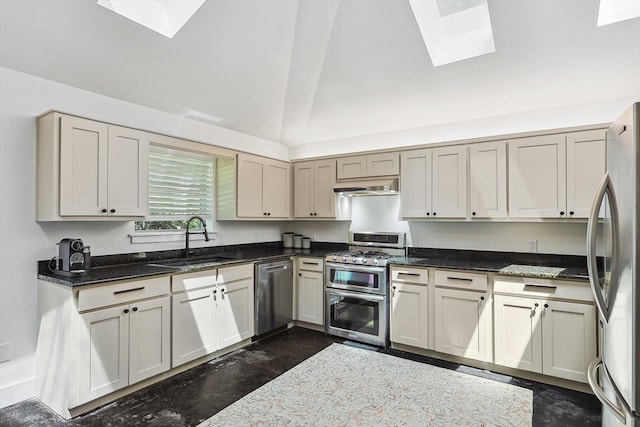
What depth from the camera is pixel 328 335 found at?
420 centimetres

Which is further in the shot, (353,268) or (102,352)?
(353,268)

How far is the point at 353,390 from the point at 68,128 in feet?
9.03

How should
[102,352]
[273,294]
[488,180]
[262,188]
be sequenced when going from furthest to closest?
1. [262,188]
2. [273,294]
3. [488,180]
4. [102,352]

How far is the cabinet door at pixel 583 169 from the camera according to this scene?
301 cm

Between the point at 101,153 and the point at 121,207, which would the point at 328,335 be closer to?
the point at 121,207

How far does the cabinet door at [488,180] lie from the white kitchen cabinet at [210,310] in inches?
97.2

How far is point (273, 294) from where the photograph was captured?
4.16 m

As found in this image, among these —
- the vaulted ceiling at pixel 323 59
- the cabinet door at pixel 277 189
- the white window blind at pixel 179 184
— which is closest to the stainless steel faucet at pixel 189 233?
the white window blind at pixel 179 184

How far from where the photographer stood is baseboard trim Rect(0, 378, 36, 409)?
262 cm

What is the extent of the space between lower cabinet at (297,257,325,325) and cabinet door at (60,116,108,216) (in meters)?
2.30

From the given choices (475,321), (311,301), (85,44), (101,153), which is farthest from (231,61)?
(475,321)

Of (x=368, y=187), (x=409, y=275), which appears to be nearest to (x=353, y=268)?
(x=409, y=275)

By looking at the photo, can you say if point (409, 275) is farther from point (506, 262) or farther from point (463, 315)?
point (506, 262)

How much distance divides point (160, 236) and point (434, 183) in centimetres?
295
